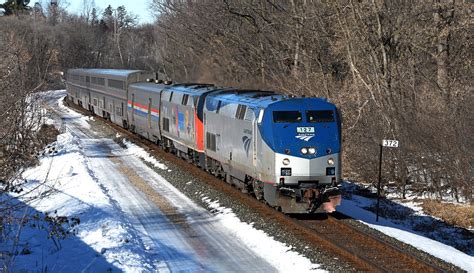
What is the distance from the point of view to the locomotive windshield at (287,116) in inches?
639

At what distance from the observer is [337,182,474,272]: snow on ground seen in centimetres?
1412

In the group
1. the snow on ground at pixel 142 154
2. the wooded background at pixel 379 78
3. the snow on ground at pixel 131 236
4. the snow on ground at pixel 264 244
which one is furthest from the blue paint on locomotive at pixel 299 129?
the snow on ground at pixel 142 154

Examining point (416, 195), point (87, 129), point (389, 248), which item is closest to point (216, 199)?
point (389, 248)

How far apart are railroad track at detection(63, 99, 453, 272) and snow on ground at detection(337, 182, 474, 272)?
99cm

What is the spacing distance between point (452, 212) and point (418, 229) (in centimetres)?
269

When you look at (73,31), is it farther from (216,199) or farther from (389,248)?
(389,248)

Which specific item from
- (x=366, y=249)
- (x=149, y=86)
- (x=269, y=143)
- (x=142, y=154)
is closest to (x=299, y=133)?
(x=269, y=143)

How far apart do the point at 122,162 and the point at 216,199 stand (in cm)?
1075

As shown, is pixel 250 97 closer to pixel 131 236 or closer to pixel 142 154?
pixel 131 236

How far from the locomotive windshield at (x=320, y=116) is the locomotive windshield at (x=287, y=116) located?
10.3 inches

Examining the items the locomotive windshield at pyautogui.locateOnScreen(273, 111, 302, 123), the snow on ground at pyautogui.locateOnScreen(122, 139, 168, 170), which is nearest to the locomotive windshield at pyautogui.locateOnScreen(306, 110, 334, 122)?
the locomotive windshield at pyautogui.locateOnScreen(273, 111, 302, 123)

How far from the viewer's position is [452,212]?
21.3 m

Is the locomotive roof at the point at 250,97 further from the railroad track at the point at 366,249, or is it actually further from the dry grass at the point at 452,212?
the dry grass at the point at 452,212

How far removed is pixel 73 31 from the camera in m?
111
